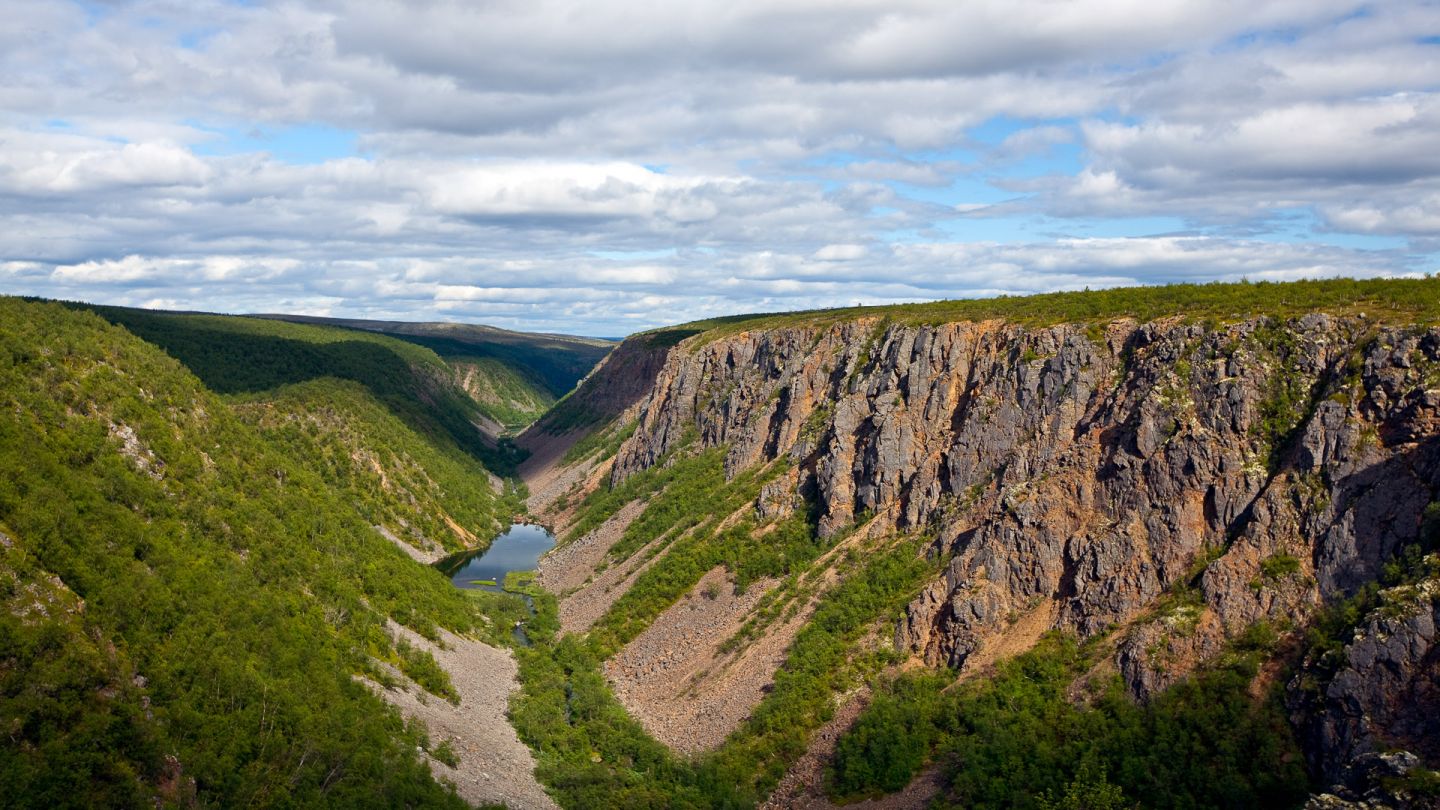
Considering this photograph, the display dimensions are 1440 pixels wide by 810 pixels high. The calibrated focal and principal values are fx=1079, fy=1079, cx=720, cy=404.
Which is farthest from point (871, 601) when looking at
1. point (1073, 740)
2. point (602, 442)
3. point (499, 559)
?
point (602, 442)

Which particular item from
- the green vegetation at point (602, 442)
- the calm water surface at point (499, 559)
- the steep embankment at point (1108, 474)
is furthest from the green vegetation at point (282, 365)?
the steep embankment at point (1108, 474)

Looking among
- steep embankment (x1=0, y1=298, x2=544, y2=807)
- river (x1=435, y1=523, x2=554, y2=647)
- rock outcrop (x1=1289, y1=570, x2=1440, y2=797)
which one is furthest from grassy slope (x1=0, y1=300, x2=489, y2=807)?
rock outcrop (x1=1289, y1=570, x2=1440, y2=797)

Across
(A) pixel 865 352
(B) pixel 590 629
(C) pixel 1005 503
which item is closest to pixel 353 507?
(B) pixel 590 629

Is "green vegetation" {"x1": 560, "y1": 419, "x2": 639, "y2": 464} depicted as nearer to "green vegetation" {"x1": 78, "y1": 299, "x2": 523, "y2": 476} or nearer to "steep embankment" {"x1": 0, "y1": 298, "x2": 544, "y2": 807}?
"green vegetation" {"x1": 78, "y1": 299, "x2": 523, "y2": 476}

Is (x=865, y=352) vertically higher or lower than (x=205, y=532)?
higher

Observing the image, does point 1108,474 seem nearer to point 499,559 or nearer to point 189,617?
point 189,617

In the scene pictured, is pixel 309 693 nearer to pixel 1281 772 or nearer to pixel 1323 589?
pixel 1281 772
